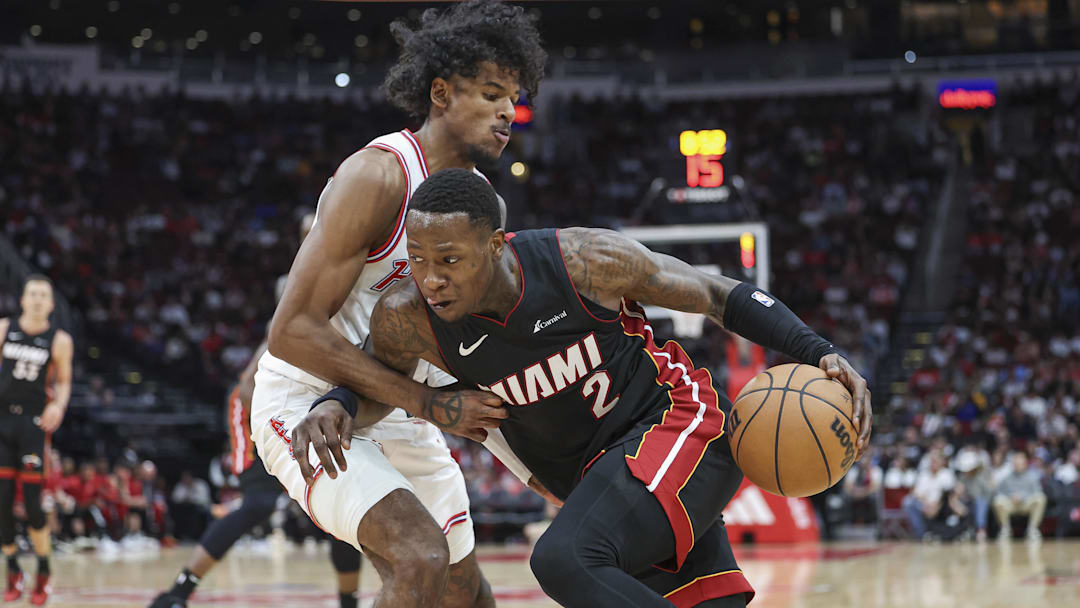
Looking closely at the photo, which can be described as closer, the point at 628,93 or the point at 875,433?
the point at 875,433

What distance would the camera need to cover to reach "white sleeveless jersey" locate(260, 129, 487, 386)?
12.4ft

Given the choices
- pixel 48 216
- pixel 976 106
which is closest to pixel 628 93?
pixel 976 106

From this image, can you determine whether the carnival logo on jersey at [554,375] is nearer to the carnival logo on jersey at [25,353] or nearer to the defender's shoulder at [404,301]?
the defender's shoulder at [404,301]

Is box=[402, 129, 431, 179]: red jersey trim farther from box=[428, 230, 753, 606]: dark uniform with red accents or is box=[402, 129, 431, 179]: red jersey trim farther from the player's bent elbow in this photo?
the player's bent elbow

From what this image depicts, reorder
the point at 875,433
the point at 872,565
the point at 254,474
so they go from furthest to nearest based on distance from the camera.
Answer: the point at 875,433, the point at 872,565, the point at 254,474

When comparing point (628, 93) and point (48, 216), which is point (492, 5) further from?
point (628, 93)

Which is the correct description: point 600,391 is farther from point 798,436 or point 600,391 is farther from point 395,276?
point 395,276

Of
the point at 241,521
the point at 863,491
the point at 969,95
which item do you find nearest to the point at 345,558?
the point at 241,521

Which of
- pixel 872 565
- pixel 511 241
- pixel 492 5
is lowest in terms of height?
pixel 872 565

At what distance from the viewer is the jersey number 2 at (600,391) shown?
3.63 meters

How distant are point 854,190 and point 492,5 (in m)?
20.4

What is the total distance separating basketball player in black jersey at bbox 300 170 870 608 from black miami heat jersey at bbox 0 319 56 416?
5704 millimetres

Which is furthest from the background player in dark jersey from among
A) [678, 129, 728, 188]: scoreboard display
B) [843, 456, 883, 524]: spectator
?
[843, 456, 883, 524]: spectator

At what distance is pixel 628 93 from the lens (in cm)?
2645
